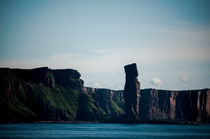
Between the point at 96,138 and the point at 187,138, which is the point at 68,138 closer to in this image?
the point at 96,138

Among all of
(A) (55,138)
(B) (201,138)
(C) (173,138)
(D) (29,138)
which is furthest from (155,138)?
(D) (29,138)

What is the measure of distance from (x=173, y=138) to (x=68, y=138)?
46.8m

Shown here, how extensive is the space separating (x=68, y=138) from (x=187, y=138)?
175 ft

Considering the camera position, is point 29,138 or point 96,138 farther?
point 96,138

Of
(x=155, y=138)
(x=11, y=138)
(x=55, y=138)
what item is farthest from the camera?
(x=155, y=138)

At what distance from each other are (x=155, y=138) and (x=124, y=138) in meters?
14.2

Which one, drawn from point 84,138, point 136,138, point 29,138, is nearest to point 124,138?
point 136,138

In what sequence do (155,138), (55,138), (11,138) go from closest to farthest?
(11,138)
(55,138)
(155,138)

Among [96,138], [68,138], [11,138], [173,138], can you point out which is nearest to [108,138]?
[96,138]

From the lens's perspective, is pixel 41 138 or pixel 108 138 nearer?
pixel 41 138

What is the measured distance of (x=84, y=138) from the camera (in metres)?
154

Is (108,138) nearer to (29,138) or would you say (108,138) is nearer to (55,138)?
(55,138)

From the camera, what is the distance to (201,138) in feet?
525

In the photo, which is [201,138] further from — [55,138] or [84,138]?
[55,138]
